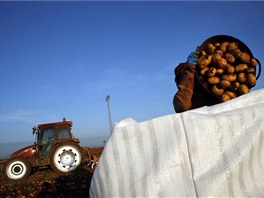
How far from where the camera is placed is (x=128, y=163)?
5.32ft

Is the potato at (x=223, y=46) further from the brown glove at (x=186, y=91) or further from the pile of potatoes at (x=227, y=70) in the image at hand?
the brown glove at (x=186, y=91)

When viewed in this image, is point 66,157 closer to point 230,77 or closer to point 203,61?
point 203,61

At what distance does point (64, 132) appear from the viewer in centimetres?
1016

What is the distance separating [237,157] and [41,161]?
9511 millimetres

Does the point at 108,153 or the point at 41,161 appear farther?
the point at 41,161

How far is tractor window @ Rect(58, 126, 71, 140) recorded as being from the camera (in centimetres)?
1006

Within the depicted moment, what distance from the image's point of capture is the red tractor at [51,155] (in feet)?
31.0

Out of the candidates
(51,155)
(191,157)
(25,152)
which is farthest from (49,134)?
(191,157)

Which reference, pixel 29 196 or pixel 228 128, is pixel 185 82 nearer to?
pixel 228 128

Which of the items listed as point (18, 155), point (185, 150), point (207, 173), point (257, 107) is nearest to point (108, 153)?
point (185, 150)

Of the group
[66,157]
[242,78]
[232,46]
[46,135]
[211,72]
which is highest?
[46,135]

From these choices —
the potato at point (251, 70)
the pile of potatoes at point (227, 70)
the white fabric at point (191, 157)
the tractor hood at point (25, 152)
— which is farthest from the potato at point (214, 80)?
the tractor hood at point (25, 152)

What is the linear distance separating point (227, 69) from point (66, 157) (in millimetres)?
8039

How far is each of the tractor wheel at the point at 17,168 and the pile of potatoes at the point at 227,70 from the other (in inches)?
343
